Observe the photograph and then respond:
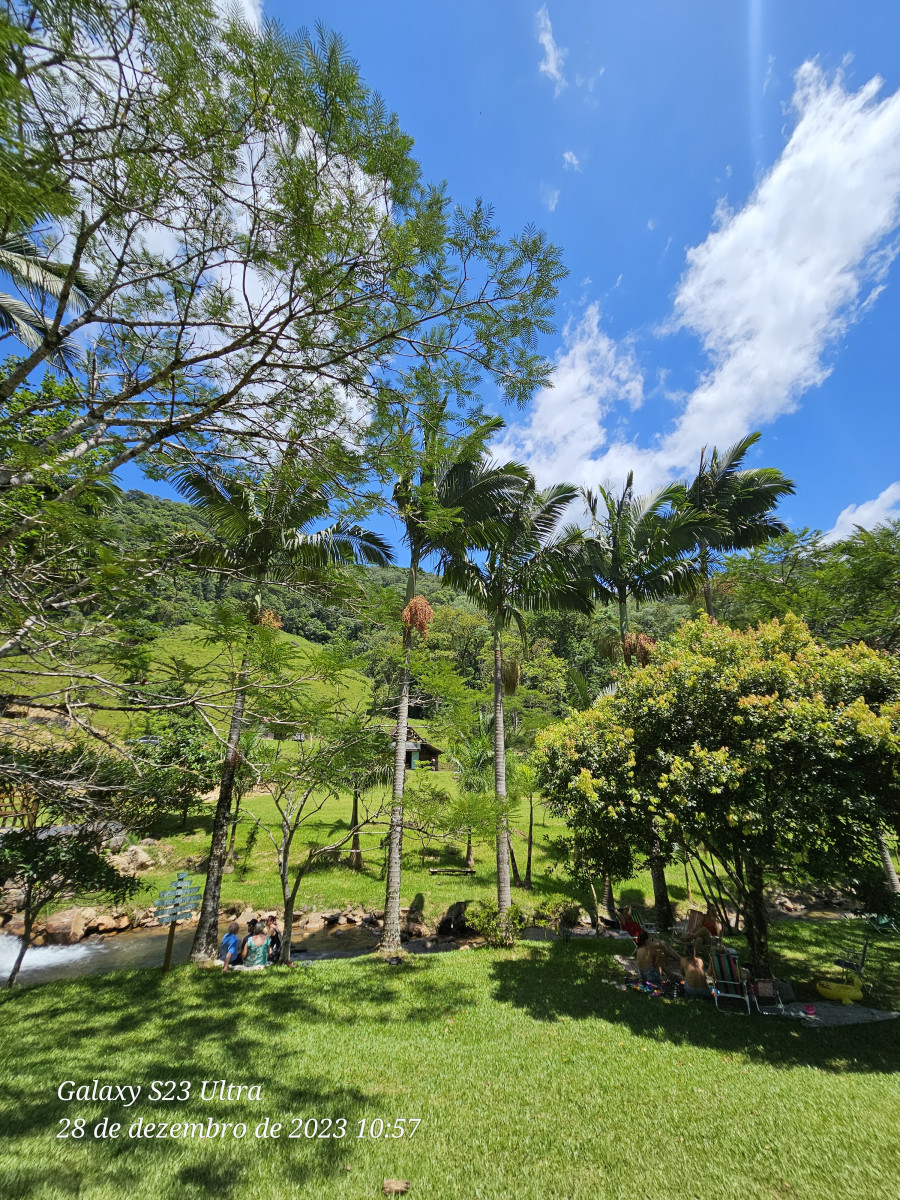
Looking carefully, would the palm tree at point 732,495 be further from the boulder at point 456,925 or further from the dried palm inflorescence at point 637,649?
the boulder at point 456,925

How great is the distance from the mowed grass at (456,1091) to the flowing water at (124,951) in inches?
156

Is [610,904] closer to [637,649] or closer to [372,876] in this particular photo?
[637,649]

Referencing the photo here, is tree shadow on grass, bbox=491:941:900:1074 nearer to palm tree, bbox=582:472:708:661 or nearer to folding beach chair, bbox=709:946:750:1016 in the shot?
folding beach chair, bbox=709:946:750:1016

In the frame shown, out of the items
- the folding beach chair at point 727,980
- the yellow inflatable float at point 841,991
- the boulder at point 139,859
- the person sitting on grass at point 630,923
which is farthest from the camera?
the boulder at point 139,859

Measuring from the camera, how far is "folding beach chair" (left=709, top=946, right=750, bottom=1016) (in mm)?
7504

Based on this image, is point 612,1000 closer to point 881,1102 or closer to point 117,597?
point 881,1102

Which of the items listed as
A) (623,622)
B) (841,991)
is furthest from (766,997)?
→ (623,622)

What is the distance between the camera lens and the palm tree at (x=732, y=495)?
43.0ft

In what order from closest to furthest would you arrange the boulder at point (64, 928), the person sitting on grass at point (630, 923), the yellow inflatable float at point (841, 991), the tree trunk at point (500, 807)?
1. the yellow inflatable float at point (841, 991)
2. the tree trunk at point (500, 807)
3. the person sitting on grass at point (630, 923)
4. the boulder at point (64, 928)

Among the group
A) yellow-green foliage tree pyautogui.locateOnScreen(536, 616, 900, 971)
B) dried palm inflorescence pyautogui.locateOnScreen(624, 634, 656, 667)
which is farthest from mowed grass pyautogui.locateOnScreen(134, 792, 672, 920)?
yellow-green foliage tree pyautogui.locateOnScreen(536, 616, 900, 971)

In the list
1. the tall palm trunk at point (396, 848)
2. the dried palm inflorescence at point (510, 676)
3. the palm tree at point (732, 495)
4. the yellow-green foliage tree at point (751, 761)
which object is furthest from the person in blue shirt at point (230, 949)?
the palm tree at point (732, 495)

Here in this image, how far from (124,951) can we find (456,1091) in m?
12.1

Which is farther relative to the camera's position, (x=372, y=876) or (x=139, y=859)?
(x=372, y=876)

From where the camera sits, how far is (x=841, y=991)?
301 inches
